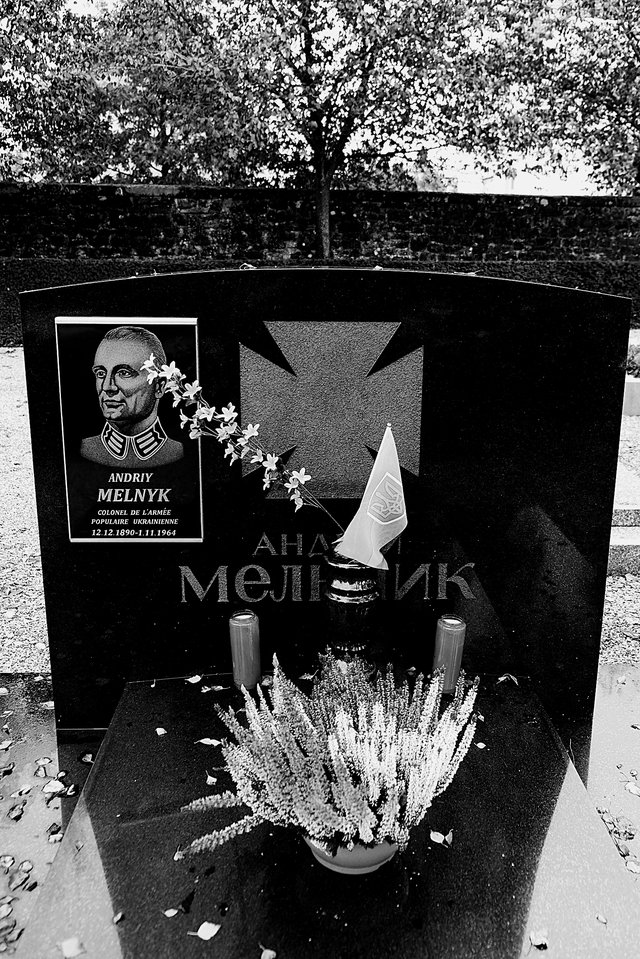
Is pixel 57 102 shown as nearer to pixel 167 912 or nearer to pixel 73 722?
pixel 73 722

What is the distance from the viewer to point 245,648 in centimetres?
253

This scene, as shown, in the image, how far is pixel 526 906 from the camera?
5.57 ft

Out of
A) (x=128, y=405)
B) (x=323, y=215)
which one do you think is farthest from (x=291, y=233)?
(x=128, y=405)

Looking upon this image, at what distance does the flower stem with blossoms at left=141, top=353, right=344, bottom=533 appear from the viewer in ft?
8.17

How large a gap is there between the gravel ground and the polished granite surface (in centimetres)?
149

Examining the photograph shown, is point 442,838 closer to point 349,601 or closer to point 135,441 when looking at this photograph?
point 349,601

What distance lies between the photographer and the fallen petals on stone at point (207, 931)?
1.59 metres

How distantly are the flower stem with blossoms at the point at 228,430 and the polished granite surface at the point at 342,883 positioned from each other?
0.91m

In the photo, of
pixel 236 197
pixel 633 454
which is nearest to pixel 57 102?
pixel 236 197

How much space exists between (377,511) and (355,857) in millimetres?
972

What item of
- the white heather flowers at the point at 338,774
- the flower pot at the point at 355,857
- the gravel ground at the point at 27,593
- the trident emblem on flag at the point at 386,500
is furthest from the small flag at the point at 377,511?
the gravel ground at the point at 27,593

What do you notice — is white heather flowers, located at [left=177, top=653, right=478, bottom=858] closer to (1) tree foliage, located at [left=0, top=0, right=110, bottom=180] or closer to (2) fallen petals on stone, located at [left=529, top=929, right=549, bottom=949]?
(2) fallen petals on stone, located at [left=529, top=929, right=549, bottom=949]

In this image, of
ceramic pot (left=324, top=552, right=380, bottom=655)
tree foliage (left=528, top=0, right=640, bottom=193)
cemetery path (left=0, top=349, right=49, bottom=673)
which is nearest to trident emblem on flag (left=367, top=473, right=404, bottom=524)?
ceramic pot (left=324, top=552, right=380, bottom=655)

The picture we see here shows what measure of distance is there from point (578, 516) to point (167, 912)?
1858 mm
